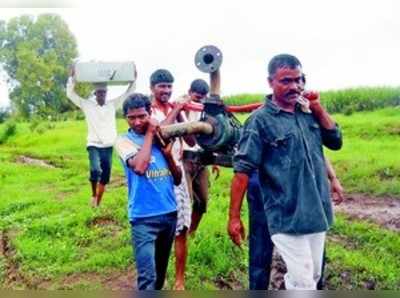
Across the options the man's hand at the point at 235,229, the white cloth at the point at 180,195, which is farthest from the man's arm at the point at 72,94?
the man's hand at the point at 235,229

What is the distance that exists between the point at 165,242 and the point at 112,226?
0.42 m

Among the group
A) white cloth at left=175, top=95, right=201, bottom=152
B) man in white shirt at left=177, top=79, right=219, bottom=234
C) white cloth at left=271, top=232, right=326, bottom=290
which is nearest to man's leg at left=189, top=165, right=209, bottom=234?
man in white shirt at left=177, top=79, right=219, bottom=234

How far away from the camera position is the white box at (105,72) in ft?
15.1

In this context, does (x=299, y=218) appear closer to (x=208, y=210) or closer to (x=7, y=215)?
(x=208, y=210)

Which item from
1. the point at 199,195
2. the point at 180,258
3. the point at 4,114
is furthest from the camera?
the point at 4,114

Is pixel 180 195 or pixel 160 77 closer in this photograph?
pixel 180 195

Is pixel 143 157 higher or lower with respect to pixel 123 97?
lower

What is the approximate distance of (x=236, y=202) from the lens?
13.3 feet

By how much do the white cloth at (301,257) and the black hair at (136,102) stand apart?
963mm

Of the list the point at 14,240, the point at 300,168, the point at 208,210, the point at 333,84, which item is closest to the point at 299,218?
the point at 300,168

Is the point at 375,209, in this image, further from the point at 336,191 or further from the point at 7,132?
the point at 7,132

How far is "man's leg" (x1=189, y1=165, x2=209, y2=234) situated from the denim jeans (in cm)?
49

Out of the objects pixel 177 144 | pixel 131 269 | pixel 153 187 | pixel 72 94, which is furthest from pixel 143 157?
pixel 72 94

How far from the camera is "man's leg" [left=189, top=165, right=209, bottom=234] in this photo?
4527 millimetres
